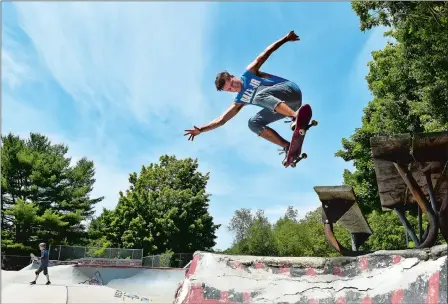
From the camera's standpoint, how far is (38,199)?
31.7m

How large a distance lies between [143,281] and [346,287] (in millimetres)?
15187

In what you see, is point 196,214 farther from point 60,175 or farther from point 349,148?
point 349,148

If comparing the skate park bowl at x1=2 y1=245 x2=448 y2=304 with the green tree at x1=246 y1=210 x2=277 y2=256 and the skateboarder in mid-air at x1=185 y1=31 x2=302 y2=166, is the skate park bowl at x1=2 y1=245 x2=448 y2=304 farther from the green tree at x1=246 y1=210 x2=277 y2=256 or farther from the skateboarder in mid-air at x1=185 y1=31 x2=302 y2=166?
the green tree at x1=246 y1=210 x2=277 y2=256

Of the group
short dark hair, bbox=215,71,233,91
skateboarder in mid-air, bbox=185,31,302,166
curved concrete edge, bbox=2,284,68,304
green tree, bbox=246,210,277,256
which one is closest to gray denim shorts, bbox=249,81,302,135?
skateboarder in mid-air, bbox=185,31,302,166

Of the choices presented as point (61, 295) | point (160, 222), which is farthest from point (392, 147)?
point (160, 222)

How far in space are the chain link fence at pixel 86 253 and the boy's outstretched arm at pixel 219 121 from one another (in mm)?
20833

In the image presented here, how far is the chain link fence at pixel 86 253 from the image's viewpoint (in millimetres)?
23750

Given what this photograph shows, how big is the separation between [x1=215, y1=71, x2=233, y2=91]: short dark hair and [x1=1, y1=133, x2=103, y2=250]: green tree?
27590mm

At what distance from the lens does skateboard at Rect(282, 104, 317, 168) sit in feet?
15.5

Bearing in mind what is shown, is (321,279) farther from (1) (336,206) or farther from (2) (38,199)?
(2) (38,199)

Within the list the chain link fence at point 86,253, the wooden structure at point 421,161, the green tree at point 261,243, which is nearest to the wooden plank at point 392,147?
the wooden structure at point 421,161

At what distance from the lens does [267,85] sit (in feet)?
16.1

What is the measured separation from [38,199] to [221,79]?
30392mm

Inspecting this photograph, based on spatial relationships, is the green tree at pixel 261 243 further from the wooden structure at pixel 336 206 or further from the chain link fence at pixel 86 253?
the wooden structure at pixel 336 206
